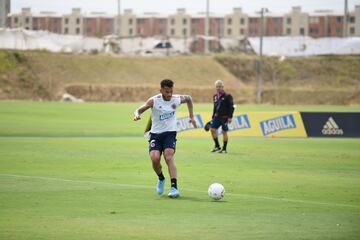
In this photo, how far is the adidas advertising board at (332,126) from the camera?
40656mm

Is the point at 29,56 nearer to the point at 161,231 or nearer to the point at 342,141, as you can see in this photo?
the point at 342,141

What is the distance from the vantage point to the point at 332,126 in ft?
134

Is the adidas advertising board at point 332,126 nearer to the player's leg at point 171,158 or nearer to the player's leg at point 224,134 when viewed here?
the player's leg at point 224,134

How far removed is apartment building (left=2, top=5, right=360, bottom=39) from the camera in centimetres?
17400

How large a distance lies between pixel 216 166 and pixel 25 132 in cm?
1729

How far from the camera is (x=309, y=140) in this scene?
127 ft

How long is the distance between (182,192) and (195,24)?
556 feet

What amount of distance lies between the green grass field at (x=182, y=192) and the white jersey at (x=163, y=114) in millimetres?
1295

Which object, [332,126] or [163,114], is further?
[332,126]

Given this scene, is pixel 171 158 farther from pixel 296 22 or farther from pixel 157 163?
pixel 296 22

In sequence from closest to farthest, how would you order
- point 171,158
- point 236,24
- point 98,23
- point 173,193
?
point 173,193 < point 171,158 < point 236,24 < point 98,23

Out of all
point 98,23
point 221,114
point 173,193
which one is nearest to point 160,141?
point 173,193

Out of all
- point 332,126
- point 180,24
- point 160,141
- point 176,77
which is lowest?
point 176,77

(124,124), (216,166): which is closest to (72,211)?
(216,166)
